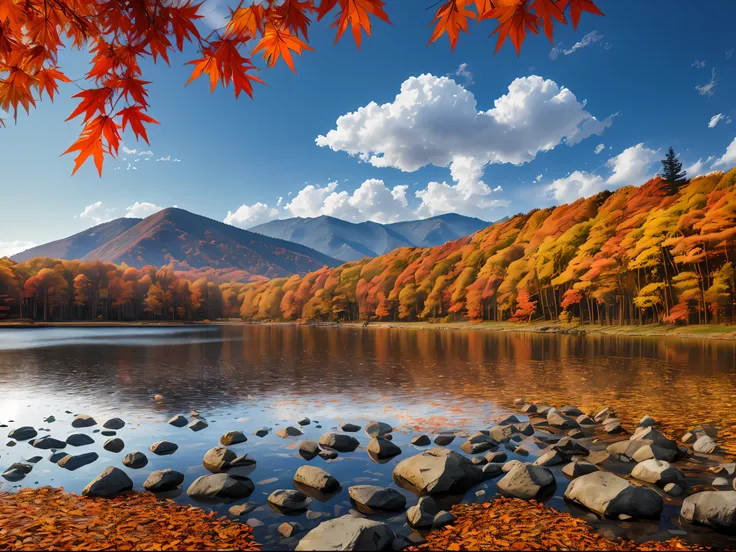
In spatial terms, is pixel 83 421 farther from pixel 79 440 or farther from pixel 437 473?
pixel 437 473

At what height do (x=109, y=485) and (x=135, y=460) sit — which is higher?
(x=109, y=485)

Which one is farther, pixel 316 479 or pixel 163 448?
pixel 163 448

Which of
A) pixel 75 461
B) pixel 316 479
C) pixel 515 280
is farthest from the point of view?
pixel 515 280

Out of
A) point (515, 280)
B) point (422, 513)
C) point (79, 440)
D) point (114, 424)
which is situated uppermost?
point (515, 280)

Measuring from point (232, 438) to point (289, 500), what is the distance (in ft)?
15.2

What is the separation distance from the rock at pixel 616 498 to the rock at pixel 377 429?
5.62 metres

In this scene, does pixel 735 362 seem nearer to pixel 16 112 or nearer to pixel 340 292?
pixel 16 112

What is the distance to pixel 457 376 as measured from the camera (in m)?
23.9

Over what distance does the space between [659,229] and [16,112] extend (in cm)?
6375

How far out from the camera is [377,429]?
41.0 ft

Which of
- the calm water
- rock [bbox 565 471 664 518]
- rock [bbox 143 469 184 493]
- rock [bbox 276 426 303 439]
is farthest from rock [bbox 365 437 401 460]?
rock [bbox 143 469 184 493]

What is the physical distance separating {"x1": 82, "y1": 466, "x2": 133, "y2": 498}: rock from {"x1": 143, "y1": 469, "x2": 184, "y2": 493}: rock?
0.35 metres

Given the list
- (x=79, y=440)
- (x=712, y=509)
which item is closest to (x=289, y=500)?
(x=712, y=509)

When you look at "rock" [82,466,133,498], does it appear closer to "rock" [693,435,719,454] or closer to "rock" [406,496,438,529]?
"rock" [406,496,438,529]
